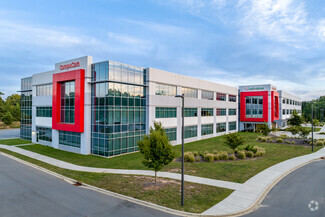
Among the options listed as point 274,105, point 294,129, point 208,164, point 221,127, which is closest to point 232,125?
point 221,127

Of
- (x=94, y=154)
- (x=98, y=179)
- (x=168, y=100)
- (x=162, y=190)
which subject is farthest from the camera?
(x=168, y=100)

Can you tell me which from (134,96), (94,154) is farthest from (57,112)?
(134,96)

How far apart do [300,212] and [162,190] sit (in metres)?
9.22

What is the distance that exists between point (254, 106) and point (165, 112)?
1483 inches

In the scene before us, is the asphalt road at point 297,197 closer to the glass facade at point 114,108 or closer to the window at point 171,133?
the window at point 171,133

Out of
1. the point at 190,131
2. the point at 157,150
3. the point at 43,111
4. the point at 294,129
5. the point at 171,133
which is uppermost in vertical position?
the point at 43,111

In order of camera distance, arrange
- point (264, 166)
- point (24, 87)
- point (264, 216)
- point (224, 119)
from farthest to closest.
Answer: point (224, 119) < point (24, 87) < point (264, 166) < point (264, 216)

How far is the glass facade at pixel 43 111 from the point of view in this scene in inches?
1502

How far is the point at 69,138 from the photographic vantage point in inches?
1305

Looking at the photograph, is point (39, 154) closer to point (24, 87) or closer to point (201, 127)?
point (24, 87)

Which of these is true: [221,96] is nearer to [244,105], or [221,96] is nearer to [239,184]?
[244,105]

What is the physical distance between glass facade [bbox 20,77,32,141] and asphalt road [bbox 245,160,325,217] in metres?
44.9

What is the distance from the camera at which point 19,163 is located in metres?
26.1

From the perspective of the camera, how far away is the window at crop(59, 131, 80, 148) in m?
31.8
